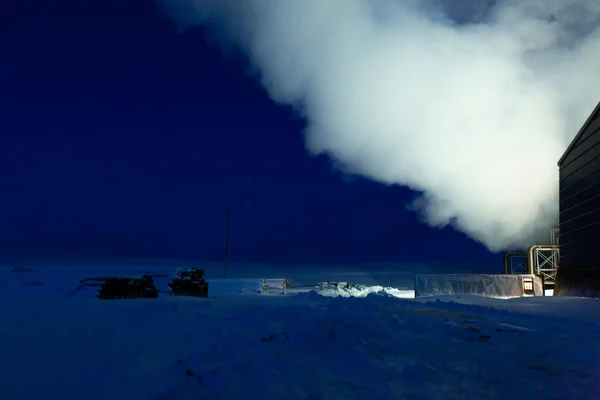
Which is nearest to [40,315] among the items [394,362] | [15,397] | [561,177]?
[15,397]

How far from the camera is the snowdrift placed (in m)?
26.3

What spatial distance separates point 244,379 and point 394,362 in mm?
1879

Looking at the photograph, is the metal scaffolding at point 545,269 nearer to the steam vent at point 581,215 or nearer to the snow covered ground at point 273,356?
the steam vent at point 581,215

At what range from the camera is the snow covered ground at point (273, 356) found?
4.95 meters

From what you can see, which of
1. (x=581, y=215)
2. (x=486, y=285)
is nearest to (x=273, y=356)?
(x=581, y=215)

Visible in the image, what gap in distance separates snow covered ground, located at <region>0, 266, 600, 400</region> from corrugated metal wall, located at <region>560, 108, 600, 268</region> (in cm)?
963

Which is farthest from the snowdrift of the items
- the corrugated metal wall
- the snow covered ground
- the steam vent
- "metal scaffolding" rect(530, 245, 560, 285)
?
the snow covered ground

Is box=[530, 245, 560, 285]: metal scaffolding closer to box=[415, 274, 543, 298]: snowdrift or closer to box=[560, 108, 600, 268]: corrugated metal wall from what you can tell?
box=[415, 274, 543, 298]: snowdrift

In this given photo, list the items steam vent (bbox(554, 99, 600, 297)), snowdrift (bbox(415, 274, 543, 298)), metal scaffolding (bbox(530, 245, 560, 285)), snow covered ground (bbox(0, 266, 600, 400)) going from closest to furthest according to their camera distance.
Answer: snow covered ground (bbox(0, 266, 600, 400)) → steam vent (bbox(554, 99, 600, 297)) → snowdrift (bbox(415, 274, 543, 298)) → metal scaffolding (bbox(530, 245, 560, 285))

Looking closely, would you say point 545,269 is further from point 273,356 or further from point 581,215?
point 273,356

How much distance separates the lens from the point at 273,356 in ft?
19.4

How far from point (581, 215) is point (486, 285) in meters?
9.59

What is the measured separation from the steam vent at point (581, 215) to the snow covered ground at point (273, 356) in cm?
952

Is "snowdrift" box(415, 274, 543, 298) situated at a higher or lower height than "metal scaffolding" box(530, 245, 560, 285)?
lower
